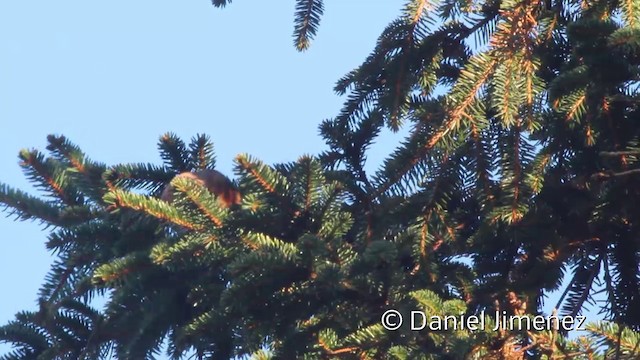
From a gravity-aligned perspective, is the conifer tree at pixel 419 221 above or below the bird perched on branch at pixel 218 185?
below

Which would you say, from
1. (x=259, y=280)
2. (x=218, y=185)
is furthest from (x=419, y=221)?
(x=218, y=185)

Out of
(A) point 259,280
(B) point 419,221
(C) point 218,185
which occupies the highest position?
(C) point 218,185

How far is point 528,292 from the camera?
10.6ft

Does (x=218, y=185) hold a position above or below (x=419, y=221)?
above

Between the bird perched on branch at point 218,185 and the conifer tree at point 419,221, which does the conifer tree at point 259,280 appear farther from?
the bird perched on branch at point 218,185

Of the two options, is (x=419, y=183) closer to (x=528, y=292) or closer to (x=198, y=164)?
(x=528, y=292)

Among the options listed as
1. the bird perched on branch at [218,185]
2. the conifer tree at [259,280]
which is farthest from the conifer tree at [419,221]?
the bird perched on branch at [218,185]

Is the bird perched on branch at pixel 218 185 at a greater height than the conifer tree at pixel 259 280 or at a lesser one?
greater

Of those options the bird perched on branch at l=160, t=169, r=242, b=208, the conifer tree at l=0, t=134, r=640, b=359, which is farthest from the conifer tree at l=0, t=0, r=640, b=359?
the bird perched on branch at l=160, t=169, r=242, b=208

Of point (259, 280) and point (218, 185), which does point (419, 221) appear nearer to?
point (259, 280)

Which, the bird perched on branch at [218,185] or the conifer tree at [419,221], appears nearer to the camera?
the conifer tree at [419,221]

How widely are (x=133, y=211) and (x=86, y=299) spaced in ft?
3.12

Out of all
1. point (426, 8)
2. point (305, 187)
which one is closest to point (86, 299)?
point (305, 187)

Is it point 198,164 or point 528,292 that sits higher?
point 198,164
